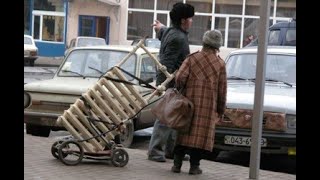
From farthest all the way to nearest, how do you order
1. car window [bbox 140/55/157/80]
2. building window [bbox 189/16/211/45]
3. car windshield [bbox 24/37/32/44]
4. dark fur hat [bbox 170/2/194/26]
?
building window [bbox 189/16/211/45]
car windshield [bbox 24/37/32/44]
car window [bbox 140/55/157/80]
dark fur hat [bbox 170/2/194/26]

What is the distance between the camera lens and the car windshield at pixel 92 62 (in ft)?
33.6

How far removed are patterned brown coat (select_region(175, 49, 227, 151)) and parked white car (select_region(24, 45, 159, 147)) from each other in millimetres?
2273

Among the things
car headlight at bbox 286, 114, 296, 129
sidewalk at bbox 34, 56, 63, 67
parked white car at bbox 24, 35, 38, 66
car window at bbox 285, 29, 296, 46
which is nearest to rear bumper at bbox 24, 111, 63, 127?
car headlight at bbox 286, 114, 296, 129

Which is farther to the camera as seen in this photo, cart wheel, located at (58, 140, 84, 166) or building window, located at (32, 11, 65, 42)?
building window, located at (32, 11, 65, 42)

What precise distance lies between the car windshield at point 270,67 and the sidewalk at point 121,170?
211 cm

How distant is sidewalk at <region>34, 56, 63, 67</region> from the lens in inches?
1382

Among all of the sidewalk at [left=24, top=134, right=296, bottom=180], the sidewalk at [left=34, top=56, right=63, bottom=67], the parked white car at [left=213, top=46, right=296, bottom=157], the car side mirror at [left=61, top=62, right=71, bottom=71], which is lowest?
the sidewalk at [left=34, top=56, right=63, bottom=67]

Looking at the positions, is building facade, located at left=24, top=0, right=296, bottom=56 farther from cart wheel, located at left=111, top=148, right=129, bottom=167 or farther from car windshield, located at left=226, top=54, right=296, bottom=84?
cart wheel, located at left=111, top=148, right=129, bottom=167

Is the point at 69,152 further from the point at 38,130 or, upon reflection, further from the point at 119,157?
the point at 38,130

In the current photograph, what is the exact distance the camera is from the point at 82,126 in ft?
23.1

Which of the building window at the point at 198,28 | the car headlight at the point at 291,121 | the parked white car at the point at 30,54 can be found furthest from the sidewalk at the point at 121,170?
the building window at the point at 198,28
